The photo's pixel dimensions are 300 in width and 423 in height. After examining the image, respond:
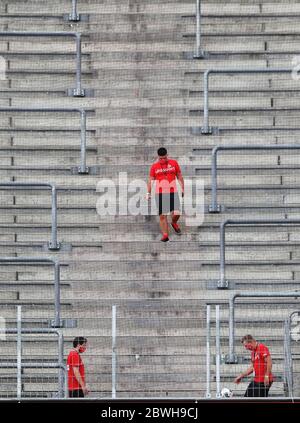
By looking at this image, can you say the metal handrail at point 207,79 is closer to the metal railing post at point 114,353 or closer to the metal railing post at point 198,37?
the metal railing post at point 198,37

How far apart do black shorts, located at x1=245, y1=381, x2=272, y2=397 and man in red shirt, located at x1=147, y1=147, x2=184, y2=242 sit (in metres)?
2.91

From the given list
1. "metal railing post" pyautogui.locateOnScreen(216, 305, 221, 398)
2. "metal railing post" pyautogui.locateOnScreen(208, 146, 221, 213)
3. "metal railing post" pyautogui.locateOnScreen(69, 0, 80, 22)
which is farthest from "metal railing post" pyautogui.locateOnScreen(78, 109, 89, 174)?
"metal railing post" pyautogui.locateOnScreen(216, 305, 221, 398)

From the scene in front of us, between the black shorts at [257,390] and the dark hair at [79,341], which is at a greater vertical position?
the dark hair at [79,341]

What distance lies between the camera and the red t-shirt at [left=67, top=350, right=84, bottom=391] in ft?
75.5

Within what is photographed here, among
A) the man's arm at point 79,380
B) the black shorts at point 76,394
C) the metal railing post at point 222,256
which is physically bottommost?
the black shorts at point 76,394

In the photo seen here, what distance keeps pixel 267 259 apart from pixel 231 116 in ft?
6.34

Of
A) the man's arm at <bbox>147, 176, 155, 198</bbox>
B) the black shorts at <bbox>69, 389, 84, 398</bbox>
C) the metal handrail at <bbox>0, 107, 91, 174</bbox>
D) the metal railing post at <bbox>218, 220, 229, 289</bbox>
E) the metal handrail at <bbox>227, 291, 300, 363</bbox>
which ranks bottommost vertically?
the black shorts at <bbox>69, 389, 84, 398</bbox>

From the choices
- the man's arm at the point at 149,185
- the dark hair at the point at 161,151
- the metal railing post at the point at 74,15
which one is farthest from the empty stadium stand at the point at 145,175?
the dark hair at the point at 161,151

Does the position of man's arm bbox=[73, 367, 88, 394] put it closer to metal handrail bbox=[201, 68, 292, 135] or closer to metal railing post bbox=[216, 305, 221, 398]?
metal railing post bbox=[216, 305, 221, 398]

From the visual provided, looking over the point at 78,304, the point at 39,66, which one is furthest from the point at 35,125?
the point at 78,304

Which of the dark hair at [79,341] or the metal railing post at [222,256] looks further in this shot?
the metal railing post at [222,256]

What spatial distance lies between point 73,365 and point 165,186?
2.89m

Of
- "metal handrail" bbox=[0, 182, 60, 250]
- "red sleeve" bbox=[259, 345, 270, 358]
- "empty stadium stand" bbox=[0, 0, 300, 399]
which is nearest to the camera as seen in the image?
"red sleeve" bbox=[259, 345, 270, 358]

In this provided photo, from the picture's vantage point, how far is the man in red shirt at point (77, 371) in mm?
22922
